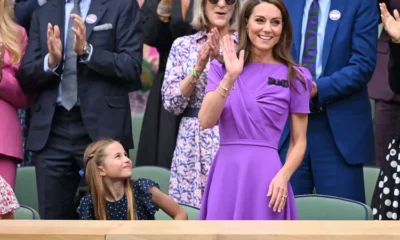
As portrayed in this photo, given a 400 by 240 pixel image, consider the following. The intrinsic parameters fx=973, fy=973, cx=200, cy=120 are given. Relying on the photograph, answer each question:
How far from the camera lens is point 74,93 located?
580 cm

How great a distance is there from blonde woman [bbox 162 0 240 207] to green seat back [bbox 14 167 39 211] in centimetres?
102

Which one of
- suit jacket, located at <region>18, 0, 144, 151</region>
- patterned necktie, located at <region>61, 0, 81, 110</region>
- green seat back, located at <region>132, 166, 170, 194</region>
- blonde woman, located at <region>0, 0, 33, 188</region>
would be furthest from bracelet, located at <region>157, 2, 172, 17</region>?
green seat back, located at <region>132, 166, 170, 194</region>

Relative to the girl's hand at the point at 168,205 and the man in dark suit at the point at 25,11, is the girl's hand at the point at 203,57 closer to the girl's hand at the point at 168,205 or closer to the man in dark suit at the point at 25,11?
the girl's hand at the point at 168,205

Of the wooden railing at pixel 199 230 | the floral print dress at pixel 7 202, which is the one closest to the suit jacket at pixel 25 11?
the floral print dress at pixel 7 202

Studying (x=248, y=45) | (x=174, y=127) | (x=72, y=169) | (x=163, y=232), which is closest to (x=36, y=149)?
(x=72, y=169)

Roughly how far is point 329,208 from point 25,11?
266 cm

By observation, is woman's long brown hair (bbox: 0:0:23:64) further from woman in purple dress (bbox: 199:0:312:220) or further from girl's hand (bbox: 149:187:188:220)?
woman in purple dress (bbox: 199:0:312:220)

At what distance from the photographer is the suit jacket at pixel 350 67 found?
18.1 feet

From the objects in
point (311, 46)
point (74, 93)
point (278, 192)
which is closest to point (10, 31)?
point (74, 93)

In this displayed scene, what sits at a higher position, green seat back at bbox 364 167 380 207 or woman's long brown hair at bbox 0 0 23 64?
woman's long brown hair at bbox 0 0 23 64

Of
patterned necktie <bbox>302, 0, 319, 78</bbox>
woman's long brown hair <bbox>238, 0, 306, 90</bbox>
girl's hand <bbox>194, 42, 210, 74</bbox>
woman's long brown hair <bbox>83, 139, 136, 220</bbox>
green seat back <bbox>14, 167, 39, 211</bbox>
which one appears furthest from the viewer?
green seat back <bbox>14, 167, 39, 211</bbox>

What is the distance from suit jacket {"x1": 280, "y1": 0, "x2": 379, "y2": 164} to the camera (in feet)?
18.1

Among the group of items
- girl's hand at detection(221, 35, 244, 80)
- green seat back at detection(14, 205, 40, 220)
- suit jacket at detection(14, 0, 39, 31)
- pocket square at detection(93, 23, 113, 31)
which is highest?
suit jacket at detection(14, 0, 39, 31)

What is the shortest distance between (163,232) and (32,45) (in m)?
3.35
